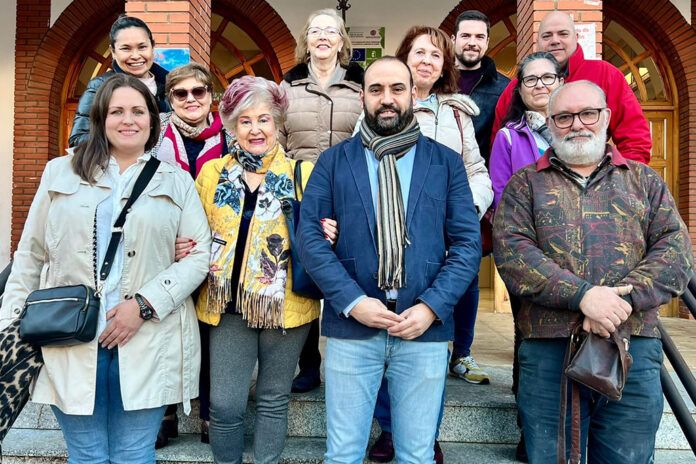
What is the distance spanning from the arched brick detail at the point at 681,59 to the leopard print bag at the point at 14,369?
7665 mm

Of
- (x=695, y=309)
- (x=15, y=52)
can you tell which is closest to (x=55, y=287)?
(x=695, y=309)

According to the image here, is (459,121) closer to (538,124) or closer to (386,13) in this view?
(538,124)

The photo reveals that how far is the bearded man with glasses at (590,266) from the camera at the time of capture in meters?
2.14

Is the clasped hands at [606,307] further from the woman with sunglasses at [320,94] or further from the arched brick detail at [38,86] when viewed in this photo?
the arched brick detail at [38,86]

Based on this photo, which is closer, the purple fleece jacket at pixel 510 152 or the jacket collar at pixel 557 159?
the jacket collar at pixel 557 159

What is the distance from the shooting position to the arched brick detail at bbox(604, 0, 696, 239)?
753 centimetres

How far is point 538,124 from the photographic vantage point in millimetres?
2840

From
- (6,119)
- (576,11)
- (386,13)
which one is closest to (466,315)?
(576,11)

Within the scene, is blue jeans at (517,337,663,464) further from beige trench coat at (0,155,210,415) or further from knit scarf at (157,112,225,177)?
knit scarf at (157,112,225,177)

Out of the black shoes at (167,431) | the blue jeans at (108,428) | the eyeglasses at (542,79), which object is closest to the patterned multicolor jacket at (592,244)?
the eyeglasses at (542,79)

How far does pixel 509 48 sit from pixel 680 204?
122 inches

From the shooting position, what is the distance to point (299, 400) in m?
3.28

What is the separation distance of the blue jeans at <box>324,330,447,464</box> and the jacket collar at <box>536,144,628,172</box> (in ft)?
2.73

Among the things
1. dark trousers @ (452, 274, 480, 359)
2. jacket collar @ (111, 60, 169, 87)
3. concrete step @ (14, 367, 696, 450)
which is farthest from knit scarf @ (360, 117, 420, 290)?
jacket collar @ (111, 60, 169, 87)
